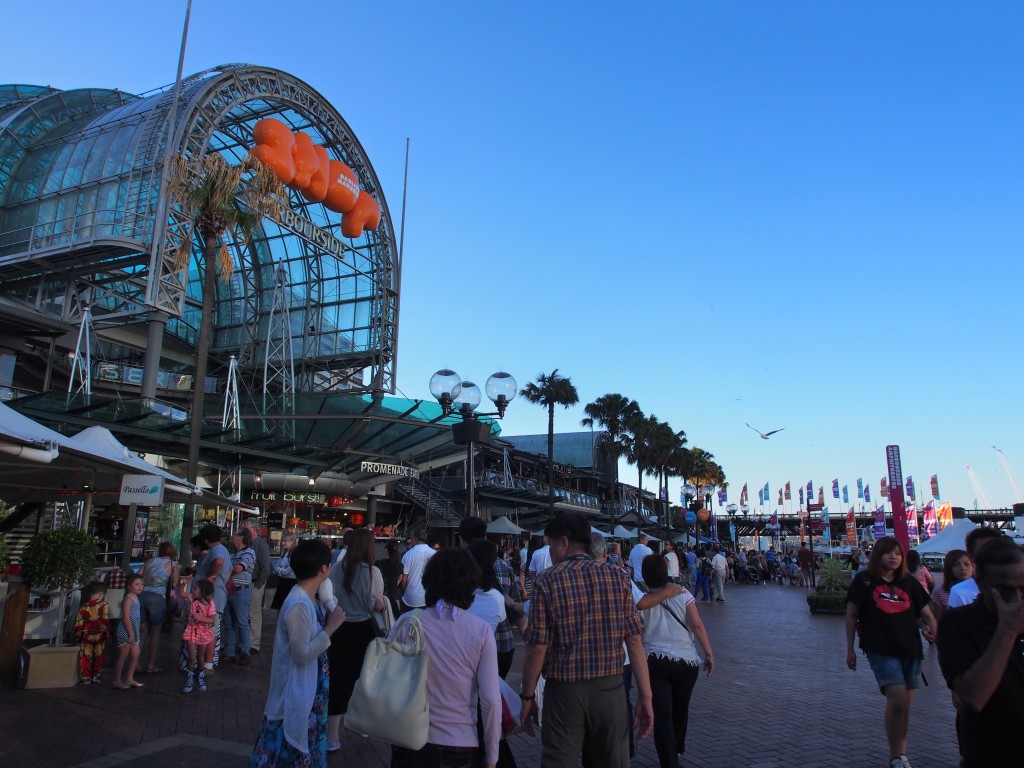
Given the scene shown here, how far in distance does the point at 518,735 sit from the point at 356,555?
98.4 inches

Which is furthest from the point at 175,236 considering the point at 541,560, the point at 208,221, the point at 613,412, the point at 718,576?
the point at 613,412

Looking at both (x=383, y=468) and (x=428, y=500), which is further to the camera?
(x=428, y=500)

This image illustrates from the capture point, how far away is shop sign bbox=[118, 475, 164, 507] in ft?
31.6

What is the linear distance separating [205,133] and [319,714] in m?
23.7

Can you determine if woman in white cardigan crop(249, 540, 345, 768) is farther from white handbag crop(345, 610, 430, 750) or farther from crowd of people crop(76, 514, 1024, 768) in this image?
white handbag crop(345, 610, 430, 750)

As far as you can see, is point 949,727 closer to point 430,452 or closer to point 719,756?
point 719,756

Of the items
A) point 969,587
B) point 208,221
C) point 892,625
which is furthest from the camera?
point 208,221

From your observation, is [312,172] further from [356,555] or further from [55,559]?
[356,555]

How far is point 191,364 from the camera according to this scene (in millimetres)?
35625

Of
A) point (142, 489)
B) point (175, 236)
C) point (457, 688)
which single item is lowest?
point (457, 688)

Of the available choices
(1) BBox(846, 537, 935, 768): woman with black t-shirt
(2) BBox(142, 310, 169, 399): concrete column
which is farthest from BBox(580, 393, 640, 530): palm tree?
(1) BBox(846, 537, 935, 768): woman with black t-shirt

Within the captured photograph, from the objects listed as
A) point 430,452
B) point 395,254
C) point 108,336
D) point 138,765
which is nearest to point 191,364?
point 108,336

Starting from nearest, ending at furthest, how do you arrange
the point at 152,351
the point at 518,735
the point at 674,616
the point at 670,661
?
the point at 670,661, the point at 674,616, the point at 518,735, the point at 152,351

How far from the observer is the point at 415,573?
6.41 meters
